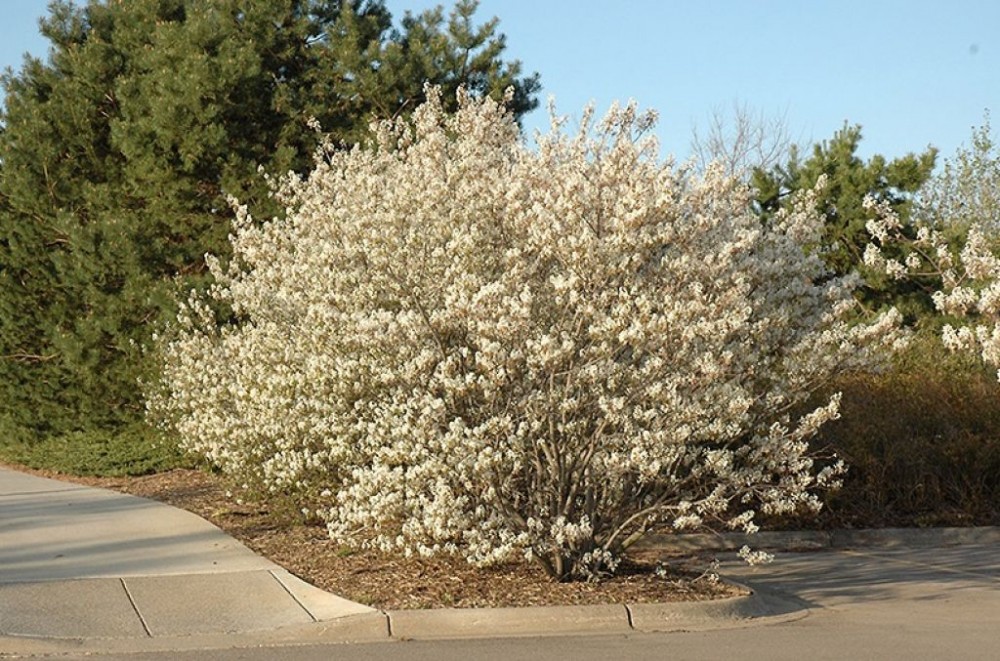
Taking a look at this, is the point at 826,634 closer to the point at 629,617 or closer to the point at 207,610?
the point at 629,617

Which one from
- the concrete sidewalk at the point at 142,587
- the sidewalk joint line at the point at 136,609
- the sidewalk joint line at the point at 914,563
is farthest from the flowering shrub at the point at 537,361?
the sidewalk joint line at the point at 914,563

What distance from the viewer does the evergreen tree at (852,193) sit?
20.6m

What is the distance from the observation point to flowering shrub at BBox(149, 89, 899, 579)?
29.6ft

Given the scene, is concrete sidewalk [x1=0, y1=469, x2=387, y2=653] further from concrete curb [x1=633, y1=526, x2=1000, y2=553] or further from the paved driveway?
concrete curb [x1=633, y1=526, x2=1000, y2=553]

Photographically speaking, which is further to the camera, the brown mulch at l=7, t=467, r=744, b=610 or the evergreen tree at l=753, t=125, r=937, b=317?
the evergreen tree at l=753, t=125, r=937, b=317

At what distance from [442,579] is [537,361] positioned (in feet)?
6.61

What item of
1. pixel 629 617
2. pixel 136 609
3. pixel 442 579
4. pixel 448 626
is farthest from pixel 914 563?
pixel 136 609

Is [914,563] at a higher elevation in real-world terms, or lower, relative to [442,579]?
lower

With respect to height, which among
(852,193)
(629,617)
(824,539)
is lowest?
(629,617)

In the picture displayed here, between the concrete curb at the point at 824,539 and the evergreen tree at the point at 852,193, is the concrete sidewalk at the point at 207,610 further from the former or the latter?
the evergreen tree at the point at 852,193

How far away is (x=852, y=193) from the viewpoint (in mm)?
21312

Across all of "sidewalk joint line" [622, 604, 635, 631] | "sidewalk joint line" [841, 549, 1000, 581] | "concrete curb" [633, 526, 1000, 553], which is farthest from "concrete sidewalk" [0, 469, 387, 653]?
"sidewalk joint line" [841, 549, 1000, 581]

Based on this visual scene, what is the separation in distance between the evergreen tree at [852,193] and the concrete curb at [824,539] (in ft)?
23.5

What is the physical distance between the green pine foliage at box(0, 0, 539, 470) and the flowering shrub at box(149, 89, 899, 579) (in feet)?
25.7
